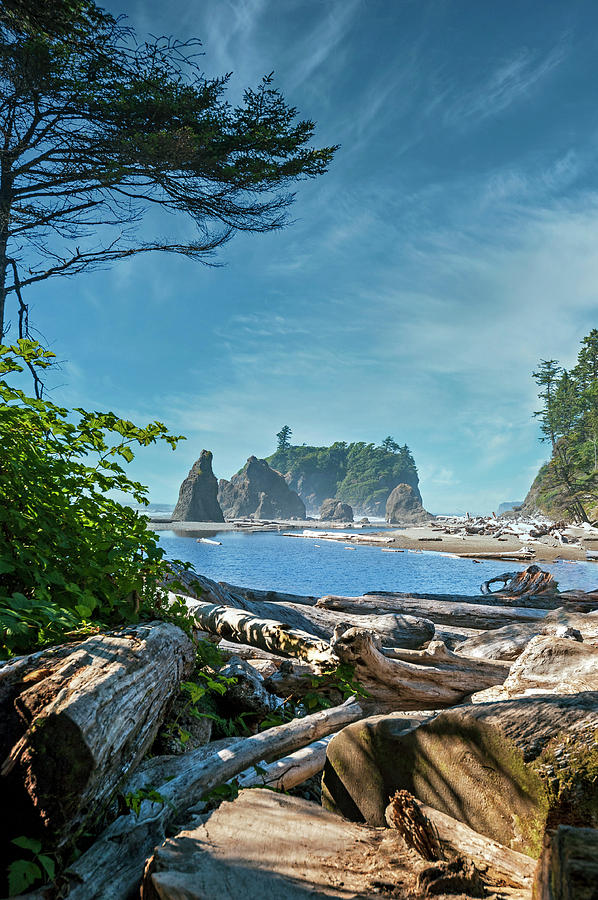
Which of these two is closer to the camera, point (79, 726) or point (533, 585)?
point (79, 726)

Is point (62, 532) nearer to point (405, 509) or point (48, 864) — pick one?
point (48, 864)

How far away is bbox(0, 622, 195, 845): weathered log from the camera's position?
1.80m

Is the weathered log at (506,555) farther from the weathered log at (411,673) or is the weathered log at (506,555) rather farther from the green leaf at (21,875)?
the green leaf at (21,875)

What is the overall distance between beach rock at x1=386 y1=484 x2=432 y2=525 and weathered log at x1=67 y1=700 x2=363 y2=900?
145m

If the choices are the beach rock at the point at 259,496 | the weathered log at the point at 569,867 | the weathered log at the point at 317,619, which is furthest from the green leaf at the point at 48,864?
the beach rock at the point at 259,496

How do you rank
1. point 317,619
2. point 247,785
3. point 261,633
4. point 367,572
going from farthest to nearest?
point 367,572 → point 317,619 → point 261,633 → point 247,785

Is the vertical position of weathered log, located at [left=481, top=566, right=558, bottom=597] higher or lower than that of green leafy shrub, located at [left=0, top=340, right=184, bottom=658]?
lower

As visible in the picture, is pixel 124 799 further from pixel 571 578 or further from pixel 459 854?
pixel 571 578

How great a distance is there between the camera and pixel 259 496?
16400cm

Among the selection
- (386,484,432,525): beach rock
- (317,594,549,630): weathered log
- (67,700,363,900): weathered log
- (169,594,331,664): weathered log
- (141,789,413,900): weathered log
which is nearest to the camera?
(141,789,413,900): weathered log

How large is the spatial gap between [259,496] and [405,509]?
165 ft

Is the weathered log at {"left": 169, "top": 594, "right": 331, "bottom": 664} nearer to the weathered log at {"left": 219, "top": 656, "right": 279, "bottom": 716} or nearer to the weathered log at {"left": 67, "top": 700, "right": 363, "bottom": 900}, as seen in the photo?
the weathered log at {"left": 219, "top": 656, "right": 279, "bottom": 716}

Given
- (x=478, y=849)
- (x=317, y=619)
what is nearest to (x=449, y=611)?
(x=317, y=619)

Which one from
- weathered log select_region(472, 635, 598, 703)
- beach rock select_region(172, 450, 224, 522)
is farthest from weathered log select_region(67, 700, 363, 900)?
beach rock select_region(172, 450, 224, 522)
